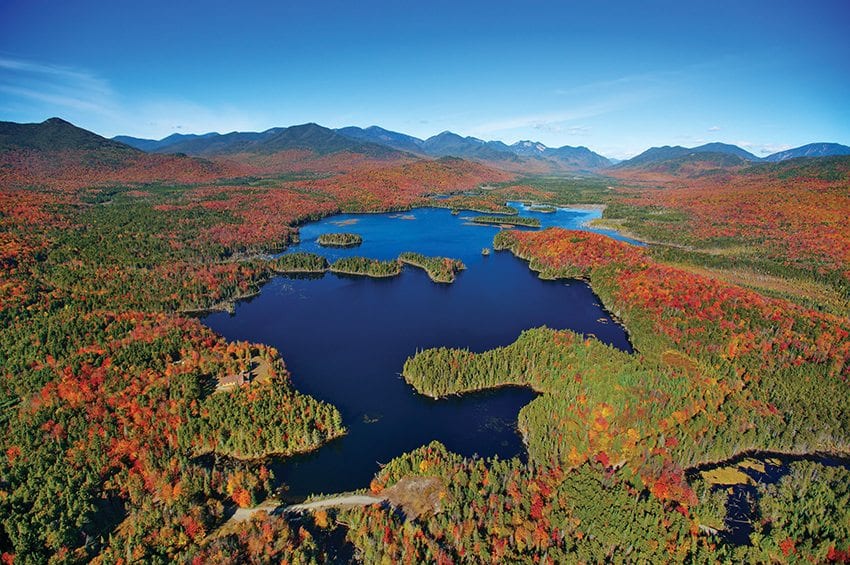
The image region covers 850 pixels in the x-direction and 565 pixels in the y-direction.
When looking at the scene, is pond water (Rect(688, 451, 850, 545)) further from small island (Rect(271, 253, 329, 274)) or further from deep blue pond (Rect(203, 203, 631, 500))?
small island (Rect(271, 253, 329, 274))

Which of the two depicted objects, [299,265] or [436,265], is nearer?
[436,265]

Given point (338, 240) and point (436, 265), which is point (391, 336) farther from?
point (338, 240)

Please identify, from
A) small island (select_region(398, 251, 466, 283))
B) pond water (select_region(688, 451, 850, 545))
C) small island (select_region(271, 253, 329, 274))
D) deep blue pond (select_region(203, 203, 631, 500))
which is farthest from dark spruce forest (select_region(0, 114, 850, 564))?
small island (select_region(271, 253, 329, 274))

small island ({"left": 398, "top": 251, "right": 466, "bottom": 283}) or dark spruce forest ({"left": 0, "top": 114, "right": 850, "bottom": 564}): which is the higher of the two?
small island ({"left": 398, "top": 251, "right": 466, "bottom": 283})

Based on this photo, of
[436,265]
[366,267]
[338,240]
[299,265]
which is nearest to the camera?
[436,265]

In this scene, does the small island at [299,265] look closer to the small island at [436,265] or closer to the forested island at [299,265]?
the forested island at [299,265]

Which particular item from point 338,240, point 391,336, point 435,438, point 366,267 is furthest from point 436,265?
point 435,438

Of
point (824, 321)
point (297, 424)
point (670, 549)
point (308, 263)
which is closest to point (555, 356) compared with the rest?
point (670, 549)
